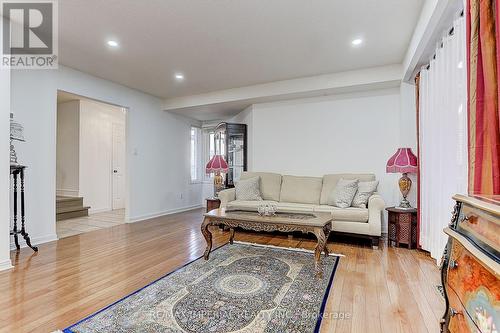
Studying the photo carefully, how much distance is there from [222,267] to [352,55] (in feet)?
10.6

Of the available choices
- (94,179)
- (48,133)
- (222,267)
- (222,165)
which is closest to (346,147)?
(222,165)

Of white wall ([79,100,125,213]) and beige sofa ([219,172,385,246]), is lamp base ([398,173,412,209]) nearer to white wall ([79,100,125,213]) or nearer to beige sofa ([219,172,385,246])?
beige sofa ([219,172,385,246])

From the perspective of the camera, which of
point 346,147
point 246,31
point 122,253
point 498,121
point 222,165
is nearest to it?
point 498,121

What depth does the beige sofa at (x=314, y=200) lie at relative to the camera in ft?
11.7

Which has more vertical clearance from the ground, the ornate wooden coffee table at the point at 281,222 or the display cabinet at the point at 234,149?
the display cabinet at the point at 234,149

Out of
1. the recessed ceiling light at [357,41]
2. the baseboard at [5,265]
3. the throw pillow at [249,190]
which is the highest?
the recessed ceiling light at [357,41]

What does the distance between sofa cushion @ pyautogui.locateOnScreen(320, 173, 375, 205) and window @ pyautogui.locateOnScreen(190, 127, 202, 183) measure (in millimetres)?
3852

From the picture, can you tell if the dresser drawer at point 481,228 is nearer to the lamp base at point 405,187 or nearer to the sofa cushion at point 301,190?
the lamp base at point 405,187

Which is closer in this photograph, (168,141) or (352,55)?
(352,55)

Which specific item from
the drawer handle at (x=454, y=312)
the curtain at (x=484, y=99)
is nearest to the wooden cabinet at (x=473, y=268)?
the drawer handle at (x=454, y=312)

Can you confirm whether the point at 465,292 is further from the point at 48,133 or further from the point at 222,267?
the point at 48,133

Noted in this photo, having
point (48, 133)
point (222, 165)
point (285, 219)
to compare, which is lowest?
point (285, 219)

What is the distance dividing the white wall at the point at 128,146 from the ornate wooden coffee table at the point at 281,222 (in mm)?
2574

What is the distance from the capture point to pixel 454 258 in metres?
1.10
